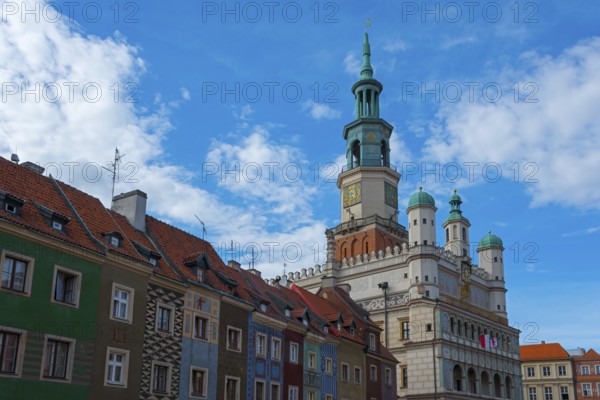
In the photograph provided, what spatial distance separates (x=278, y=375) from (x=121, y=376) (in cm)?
1215

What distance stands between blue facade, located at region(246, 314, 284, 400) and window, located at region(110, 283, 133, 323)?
354 inches

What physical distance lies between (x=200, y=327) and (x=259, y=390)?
5.84 m

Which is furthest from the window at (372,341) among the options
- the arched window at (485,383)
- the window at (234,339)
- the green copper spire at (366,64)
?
the green copper spire at (366,64)

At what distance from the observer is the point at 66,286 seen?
27859 millimetres

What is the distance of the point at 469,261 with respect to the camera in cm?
7681

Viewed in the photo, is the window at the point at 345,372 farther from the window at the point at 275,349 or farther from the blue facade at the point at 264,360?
the window at the point at 275,349

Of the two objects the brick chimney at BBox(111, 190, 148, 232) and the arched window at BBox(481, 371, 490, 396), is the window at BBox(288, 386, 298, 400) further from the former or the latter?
the arched window at BBox(481, 371, 490, 396)

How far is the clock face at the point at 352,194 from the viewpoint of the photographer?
80688 mm

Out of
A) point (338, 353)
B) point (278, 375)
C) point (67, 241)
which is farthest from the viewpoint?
point (338, 353)

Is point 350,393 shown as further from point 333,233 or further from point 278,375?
point 333,233

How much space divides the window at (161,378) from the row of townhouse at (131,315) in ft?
0.20

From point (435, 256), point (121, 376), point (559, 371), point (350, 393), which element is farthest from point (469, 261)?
point (121, 376)

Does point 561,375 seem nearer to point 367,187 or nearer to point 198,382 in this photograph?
point 367,187

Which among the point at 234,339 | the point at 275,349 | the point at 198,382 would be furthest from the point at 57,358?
the point at 275,349
